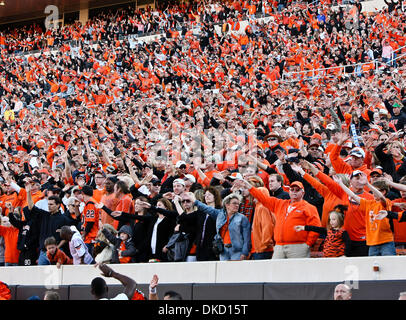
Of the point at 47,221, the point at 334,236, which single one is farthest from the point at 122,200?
the point at 334,236

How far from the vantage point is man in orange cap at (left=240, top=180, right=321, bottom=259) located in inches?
297

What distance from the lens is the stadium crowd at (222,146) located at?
7922 mm

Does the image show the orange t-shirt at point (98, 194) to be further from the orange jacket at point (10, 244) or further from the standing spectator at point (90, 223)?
the orange jacket at point (10, 244)

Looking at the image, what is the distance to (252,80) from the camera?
19.1 metres

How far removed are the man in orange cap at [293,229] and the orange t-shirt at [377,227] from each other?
599mm

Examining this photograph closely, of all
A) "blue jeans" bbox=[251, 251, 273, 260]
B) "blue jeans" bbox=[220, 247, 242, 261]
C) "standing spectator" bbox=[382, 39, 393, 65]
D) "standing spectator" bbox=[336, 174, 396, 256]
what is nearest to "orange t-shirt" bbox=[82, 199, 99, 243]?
"blue jeans" bbox=[220, 247, 242, 261]

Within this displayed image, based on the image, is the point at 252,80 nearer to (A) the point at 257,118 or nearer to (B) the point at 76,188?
(A) the point at 257,118

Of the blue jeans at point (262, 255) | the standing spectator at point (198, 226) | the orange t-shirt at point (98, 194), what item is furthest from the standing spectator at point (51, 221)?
the blue jeans at point (262, 255)

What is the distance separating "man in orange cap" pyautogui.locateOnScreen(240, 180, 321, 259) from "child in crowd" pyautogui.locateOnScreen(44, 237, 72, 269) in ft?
9.75

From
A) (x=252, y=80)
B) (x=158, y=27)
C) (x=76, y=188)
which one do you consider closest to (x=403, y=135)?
(x=76, y=188)

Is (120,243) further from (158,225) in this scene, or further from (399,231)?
(399,231)

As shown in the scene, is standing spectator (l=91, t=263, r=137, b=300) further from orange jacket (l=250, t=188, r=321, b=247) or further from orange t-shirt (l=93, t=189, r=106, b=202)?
orange t-shirt (l=93, t=189, r=106, b=202)

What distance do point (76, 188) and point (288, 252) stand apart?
4174mm

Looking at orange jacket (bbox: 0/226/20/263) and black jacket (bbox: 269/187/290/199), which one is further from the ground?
black jacket (bbox: 269/187/290/199)
